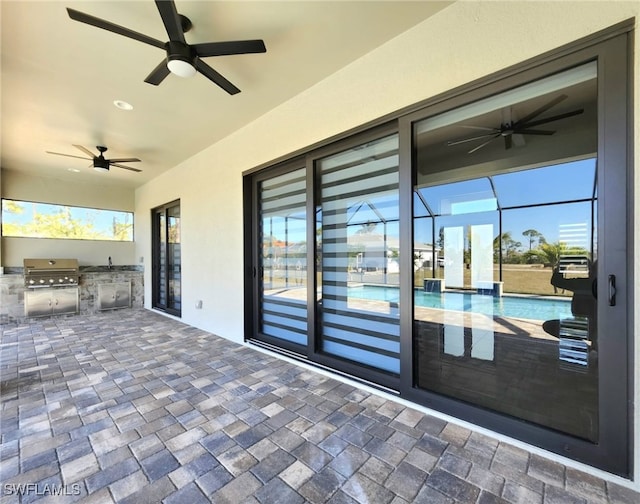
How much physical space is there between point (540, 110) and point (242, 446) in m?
3.07

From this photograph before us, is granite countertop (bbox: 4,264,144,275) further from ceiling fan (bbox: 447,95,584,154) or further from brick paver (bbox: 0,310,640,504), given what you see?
ceiling fan (bbox: 447,95,584,154)

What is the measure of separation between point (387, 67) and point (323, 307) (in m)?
2.40

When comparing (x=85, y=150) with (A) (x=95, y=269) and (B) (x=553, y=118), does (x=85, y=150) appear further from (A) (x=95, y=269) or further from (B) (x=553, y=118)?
(B) (x=553, y=118)

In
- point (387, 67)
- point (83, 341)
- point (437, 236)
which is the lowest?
point (83, 341)

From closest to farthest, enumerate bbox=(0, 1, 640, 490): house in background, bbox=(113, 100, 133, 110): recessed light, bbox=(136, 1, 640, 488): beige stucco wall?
bbox=(0, 1, 640, 490): house in background → bbox=(136, 1, 640, 488): beige stucco wall → bbox=(113, 100, 133, 110): recessed light

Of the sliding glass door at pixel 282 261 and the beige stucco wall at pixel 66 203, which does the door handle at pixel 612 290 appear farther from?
the beige stucco wall at pixel 66 203

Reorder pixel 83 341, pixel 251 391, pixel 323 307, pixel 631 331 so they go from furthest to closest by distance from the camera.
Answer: pixel 83 341
pixel 323 307
pixel 251 391
pixel 631 331

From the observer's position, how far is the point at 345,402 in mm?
2398

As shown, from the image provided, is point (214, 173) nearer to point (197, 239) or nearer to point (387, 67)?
point (197, 239)

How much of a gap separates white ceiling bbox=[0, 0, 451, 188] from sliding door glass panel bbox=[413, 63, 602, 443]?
3.41ft

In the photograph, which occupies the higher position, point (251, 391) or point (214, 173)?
point (214, 173)

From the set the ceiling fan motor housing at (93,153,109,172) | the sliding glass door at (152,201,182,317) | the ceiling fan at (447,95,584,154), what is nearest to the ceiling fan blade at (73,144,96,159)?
the ceiling fan motor housing at (93,153,109,172)

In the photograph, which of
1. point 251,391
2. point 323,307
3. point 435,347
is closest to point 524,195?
point 435,347

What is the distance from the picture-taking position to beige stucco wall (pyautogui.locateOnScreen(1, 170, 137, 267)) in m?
5.89
